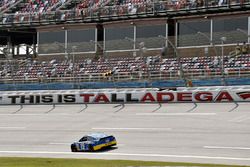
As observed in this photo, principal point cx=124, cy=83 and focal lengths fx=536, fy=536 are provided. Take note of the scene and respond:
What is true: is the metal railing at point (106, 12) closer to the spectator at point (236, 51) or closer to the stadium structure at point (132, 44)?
the stadium structure at point (132, 44)

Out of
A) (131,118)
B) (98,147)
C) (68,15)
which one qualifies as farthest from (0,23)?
(98,147)

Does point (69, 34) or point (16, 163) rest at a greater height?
point (69, 34)

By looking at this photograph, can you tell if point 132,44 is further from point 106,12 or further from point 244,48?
point 244,48

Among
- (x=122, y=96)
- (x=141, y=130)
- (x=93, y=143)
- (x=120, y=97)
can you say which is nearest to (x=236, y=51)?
(x=122, y=96)

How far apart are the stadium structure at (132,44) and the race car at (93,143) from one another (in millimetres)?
13133

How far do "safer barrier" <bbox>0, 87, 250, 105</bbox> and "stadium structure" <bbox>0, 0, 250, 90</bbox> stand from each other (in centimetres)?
167

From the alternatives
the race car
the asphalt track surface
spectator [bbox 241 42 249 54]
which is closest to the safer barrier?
the asphalt track surface

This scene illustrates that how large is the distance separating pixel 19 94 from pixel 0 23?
1570cm

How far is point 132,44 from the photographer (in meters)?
42.3

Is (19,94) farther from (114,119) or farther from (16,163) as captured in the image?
(16,163)

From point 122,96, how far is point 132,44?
751 centimetres

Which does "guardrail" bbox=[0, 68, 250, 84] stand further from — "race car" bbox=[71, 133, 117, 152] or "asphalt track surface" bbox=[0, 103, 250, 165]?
"race car" bbox=[71, 133, 117, 152]

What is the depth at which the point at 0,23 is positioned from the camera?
5462 cm

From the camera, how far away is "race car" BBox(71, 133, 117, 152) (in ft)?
72.9
